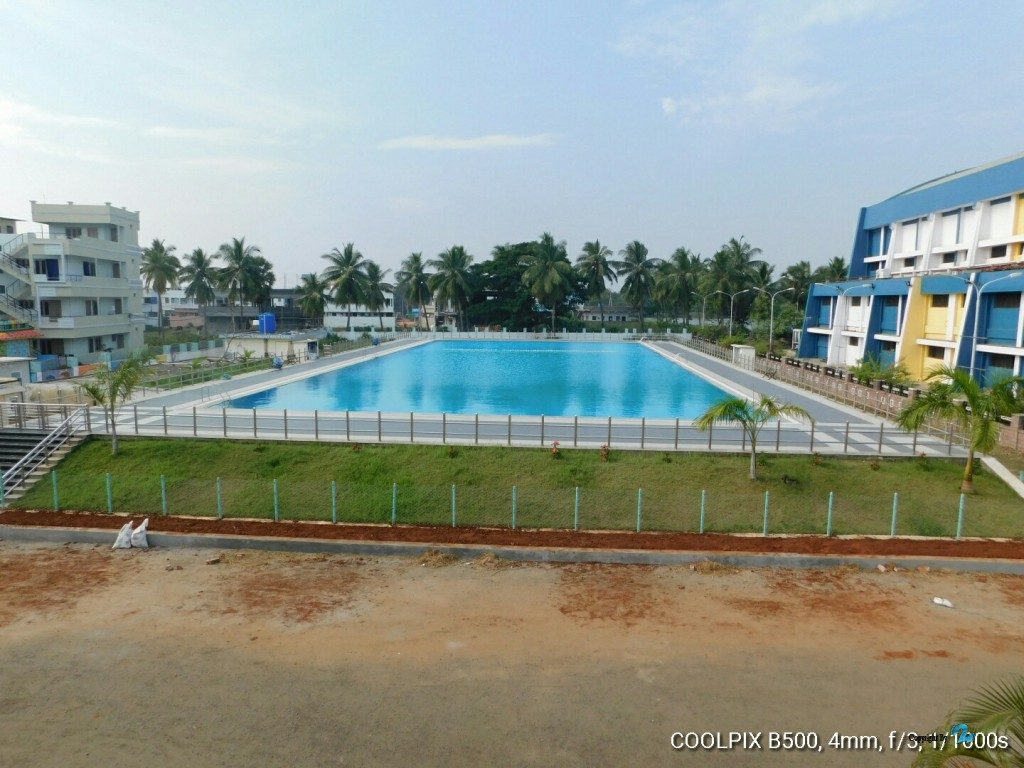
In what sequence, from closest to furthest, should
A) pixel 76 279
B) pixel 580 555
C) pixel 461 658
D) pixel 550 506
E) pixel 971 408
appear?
pixel 461 658, pixel 580 555, pixel 550 506, pixel 971 408, pixel 76 279

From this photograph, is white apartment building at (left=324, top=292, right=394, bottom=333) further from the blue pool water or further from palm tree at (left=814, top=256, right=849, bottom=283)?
palm tree at (left=814, top=256, right=849, bottom=283)

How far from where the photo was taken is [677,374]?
4647cm

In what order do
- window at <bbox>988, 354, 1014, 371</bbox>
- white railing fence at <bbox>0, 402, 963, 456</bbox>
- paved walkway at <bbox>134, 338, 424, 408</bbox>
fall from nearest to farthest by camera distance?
white railing fence at <bbox>0, 402, 963, 456</bbox>, paved walkway at <bbox>134, 338, 424, 408</bbox>, window at <bbox>988, 354, 1014, 371</bbox>

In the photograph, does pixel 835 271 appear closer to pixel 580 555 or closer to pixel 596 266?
pixel 596 266

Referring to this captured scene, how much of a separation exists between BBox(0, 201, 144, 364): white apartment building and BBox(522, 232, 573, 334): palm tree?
141ft

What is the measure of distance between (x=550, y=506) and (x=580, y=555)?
248 centimetres

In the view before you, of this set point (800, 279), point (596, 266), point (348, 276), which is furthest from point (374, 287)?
point (800, 279)

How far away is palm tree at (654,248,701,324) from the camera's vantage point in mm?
81625

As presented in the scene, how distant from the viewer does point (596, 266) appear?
84.8 m

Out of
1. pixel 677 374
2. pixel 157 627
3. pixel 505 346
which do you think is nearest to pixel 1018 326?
pixel 677 374

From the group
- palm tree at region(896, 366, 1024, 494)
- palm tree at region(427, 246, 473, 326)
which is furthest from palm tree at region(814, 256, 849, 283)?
palm tree at region(896, 366, 1024, 494)

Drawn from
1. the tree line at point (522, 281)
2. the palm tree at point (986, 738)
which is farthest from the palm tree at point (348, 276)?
the palm tree at point (986, 738)

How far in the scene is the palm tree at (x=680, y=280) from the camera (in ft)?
268

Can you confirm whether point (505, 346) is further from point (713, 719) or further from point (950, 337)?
point (713, 719)
